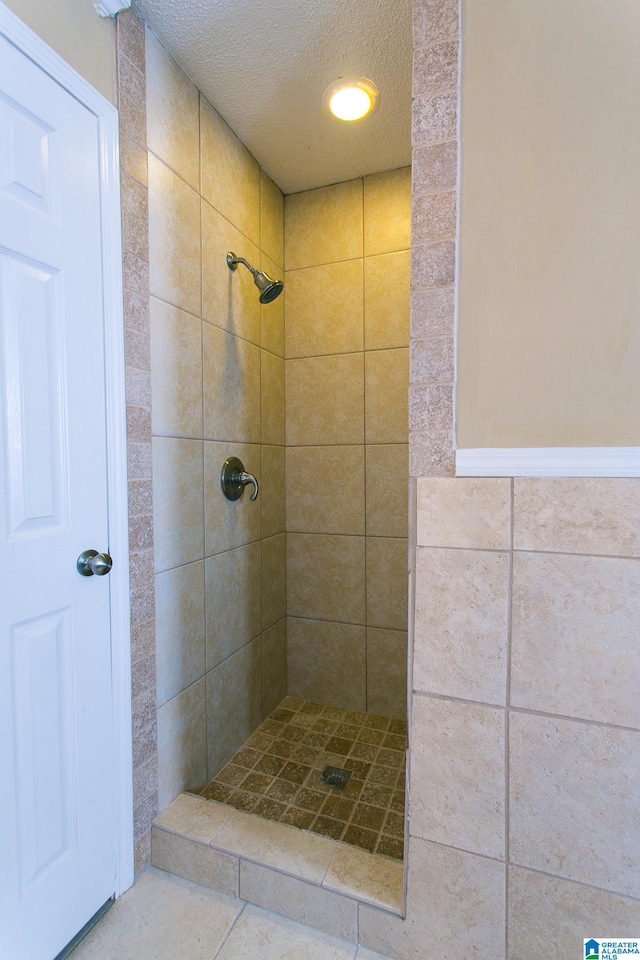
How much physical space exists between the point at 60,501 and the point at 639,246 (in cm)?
114

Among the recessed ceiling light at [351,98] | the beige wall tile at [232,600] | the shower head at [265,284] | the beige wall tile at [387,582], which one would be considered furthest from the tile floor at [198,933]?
the recessed ceiling light at [351,98]

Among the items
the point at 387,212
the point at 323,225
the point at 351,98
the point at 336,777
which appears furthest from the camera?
the point at 323,225

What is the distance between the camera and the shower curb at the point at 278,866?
946 millimetres

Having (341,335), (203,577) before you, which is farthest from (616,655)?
(341,335)

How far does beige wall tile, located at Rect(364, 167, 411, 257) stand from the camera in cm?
172

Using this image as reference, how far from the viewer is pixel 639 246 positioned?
71 cm

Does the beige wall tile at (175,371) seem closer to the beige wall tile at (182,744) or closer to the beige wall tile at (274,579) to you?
the beige wall tile at (274,579)

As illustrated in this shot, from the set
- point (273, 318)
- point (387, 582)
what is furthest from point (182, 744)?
point (273, 318)

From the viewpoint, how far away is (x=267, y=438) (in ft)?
5.87

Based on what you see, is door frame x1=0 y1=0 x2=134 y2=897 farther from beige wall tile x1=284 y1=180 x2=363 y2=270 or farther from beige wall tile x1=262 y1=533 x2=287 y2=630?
beige wall tile x1=284 y1=180 x2=363 y2=270

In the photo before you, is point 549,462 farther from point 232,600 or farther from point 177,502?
point 232,600

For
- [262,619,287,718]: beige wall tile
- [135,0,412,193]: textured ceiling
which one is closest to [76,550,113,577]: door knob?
[262,619,287,718]: beige wall tile

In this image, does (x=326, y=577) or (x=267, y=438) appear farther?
(x=326, y=577)

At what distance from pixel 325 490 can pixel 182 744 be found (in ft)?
3.37
